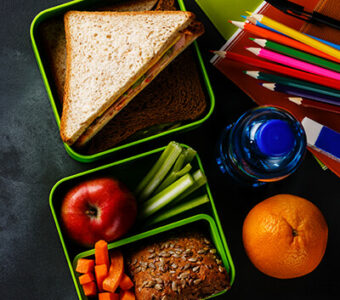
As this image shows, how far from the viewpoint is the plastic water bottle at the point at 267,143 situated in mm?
925

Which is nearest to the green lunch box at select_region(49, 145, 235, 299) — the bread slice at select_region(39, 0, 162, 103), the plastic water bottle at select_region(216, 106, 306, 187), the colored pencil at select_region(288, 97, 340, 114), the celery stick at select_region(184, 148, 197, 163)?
the celery stick at select_region(184, 148, 197, 163)

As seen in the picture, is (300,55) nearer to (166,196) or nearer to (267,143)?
(267,143)

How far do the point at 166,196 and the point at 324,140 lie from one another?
52 centimetres

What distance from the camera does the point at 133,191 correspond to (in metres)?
1.16

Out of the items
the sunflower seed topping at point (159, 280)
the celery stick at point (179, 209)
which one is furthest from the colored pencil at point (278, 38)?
the sunflower seed topping at point (159, 280)

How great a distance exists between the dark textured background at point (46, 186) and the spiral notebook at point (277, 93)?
33mm

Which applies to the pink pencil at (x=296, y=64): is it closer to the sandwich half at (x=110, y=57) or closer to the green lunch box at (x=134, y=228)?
the sandwich half at (x=110, y=57)

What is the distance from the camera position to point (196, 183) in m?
1.07

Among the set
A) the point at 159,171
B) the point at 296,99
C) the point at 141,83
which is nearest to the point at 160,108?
the point at 141,83

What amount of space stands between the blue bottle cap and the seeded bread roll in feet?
1.06

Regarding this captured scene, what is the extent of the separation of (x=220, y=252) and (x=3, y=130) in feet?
2.52

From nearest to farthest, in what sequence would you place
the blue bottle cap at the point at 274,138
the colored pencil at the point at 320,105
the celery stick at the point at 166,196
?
1. the blue bottle cap at the point at 274,138
2. the celery stick at the point at 166,196
3. the colored pencil at the point at 320,105

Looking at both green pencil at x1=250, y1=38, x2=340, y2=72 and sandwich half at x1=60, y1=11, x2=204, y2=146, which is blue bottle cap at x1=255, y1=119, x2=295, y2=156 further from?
sandwich half at x1=60, y1=11, x2=204, y2=146

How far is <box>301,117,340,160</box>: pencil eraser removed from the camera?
3.77 feet
